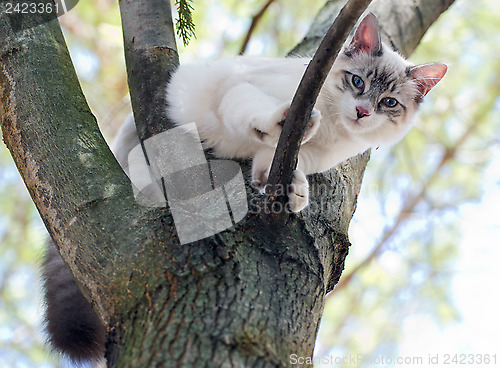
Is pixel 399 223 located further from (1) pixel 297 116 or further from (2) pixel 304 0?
(1) pixel 297 116

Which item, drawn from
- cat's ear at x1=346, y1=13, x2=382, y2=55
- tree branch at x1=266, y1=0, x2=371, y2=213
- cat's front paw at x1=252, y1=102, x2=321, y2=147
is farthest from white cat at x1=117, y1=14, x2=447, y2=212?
tree branch at x1=266, y1=0, x2=371, y2=213

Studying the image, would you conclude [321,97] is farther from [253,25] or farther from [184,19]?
[253,25]

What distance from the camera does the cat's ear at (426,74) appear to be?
2504 mm

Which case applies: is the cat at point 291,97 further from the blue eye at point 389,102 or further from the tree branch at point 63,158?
the tree branch at point 63,158

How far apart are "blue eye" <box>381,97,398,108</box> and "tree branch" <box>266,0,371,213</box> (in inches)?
40.7

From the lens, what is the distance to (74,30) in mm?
5168

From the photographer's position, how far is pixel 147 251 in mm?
1553

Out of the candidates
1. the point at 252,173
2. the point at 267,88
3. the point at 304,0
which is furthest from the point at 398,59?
the point at 304,0

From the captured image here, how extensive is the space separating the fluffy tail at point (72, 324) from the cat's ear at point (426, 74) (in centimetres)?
195

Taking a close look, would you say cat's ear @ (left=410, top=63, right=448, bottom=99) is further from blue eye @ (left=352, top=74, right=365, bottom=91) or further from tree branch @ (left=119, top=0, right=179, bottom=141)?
tree branch @ (left=119, top=0, right=179, bottom=141)

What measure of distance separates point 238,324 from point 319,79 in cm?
78

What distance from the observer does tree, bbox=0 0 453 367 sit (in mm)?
1336

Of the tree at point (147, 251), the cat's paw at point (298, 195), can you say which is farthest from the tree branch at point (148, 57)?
the cat's paw at point (298, 195)

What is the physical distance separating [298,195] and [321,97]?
688mm
